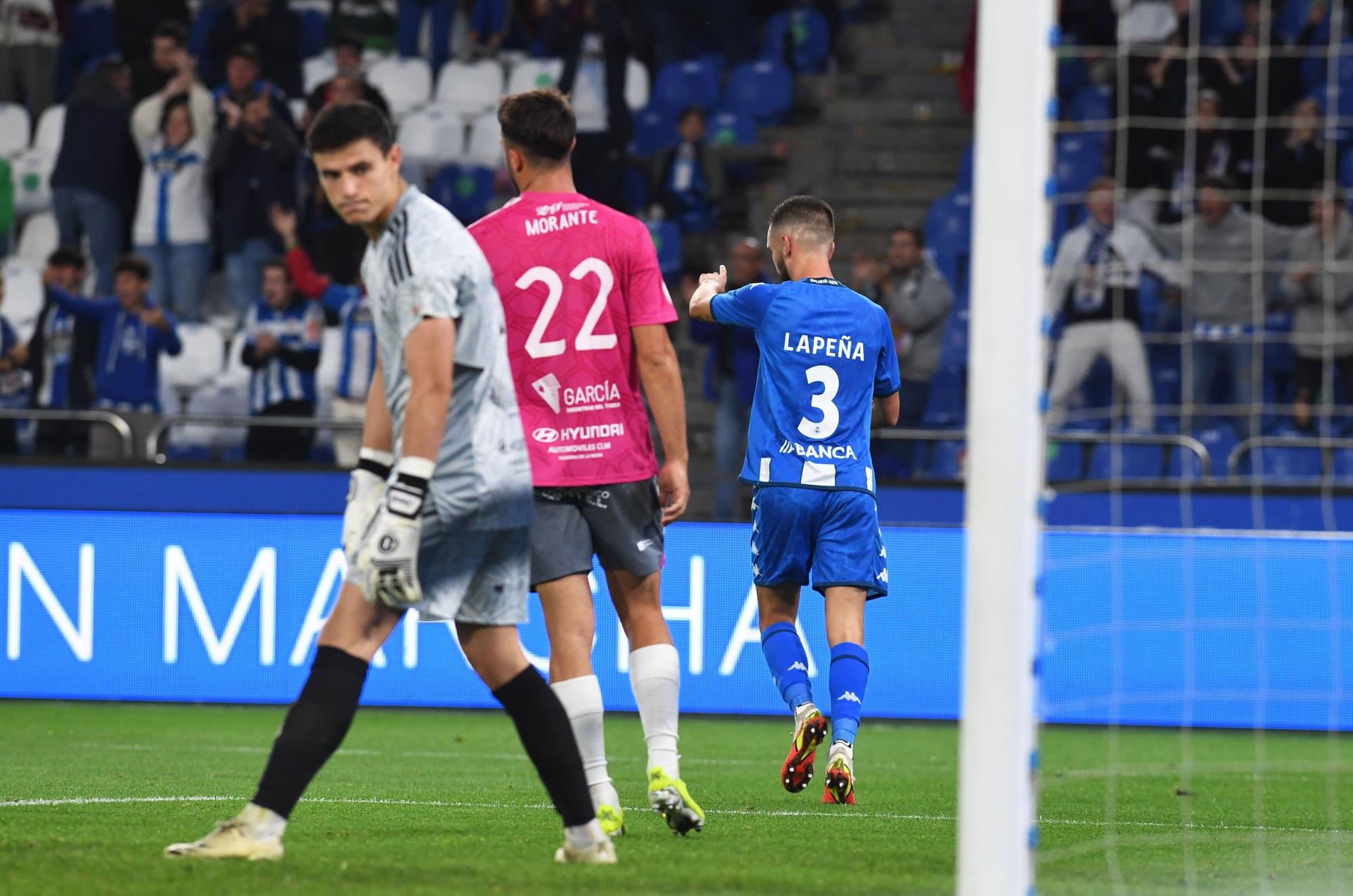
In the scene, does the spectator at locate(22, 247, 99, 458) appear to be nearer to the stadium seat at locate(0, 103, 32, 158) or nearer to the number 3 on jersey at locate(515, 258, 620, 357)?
the stadium seat at locate(0, 103, 32, 158)

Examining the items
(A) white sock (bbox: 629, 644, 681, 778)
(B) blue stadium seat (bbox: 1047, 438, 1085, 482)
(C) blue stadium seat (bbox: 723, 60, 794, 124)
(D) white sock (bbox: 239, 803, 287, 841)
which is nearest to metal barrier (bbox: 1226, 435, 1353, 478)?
(B) blue stadium seat (bbox: 1047, 438, 1085, 482)

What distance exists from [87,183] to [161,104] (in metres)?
0.86

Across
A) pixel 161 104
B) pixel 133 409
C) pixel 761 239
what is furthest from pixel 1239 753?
pixel 161 104

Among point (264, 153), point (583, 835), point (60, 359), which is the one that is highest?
point (264, 153)

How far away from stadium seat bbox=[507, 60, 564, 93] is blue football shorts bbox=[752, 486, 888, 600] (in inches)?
377

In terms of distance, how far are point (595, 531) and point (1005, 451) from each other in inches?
74.3

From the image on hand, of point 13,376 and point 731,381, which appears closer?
point 731,381

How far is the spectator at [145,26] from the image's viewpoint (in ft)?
49.7

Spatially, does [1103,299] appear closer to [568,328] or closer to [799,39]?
[799,39]

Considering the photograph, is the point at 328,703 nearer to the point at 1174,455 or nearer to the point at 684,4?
the point at 1174,455

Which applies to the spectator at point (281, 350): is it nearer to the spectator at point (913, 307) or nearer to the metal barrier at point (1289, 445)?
the spectator at point (913, 307)

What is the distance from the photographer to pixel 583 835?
15.3 feet

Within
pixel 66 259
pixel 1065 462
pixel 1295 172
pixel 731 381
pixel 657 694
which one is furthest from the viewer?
pixel 66 259

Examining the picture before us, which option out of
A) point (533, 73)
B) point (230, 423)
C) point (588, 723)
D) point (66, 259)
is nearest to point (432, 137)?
point (533, 73)
